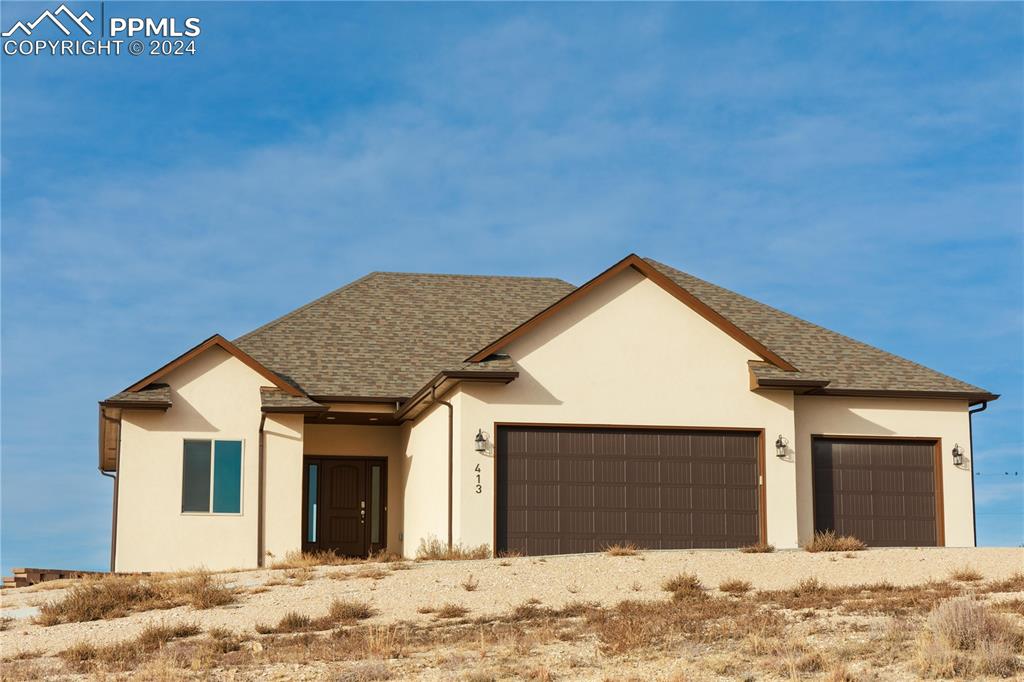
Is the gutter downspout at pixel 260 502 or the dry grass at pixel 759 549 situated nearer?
the dry grass at pixel 759 549

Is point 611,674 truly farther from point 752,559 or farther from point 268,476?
point 268,476

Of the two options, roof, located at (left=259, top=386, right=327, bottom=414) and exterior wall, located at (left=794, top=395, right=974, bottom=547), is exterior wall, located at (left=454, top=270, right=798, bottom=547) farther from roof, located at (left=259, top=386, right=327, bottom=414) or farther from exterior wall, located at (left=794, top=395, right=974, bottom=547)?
roof, located at (left=259, top=386, right=327, bottom=414)

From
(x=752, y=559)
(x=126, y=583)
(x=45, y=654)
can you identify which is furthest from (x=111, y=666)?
(x=752, y=559)

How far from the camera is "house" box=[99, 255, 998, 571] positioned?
24.5 m

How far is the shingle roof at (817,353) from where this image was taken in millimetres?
27078

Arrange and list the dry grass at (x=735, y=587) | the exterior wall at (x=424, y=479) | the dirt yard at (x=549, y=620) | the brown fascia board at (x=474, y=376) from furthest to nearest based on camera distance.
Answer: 1. the exterior wall at (x=424, y=479)
2. the brown fascia board at (x=474, y=376)
3. the dry grass at (x=735, y=587)
4. the dirt yard at (x=549, y=620)

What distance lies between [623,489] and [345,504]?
7.61 m

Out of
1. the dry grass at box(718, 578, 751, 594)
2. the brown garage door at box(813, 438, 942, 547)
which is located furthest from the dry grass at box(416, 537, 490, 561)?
the brown garage door at box(813, 438, 942, 547)

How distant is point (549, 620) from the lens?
1656 cm

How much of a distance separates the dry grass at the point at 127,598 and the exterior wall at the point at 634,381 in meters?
6.20

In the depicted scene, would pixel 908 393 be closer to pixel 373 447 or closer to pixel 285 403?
pixel 373 447

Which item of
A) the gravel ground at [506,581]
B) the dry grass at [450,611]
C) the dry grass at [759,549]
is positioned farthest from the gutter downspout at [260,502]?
the dry grass at [759,549]

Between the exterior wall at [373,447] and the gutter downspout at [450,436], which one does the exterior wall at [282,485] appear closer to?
the exterior wall at [373,447]

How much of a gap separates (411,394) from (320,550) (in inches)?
172
